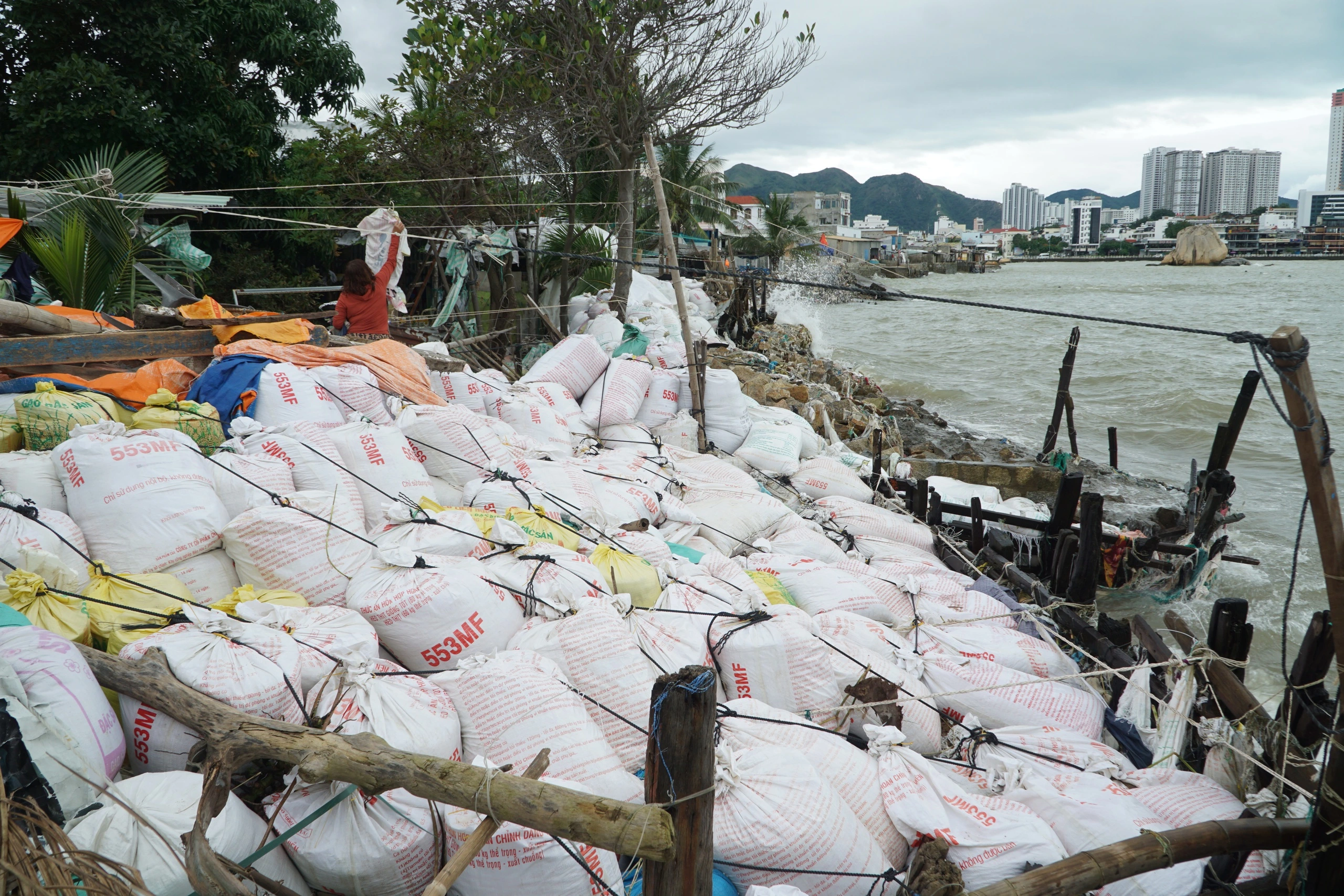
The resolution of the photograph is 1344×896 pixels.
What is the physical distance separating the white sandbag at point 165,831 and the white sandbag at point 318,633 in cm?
38

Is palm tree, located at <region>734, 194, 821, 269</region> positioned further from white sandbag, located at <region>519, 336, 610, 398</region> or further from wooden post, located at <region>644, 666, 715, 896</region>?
wooden post, located at <region>644, 666, 715, 896</region>

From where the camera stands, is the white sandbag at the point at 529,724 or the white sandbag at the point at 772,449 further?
the white sandbag at the point at 772,449

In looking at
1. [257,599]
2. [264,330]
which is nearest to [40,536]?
[257,599]

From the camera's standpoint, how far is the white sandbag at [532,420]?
5219mm

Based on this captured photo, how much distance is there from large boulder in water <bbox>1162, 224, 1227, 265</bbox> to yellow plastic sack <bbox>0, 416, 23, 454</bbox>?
258 ft

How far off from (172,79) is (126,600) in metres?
8.54

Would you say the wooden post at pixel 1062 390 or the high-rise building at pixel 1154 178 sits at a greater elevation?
the high-rise building at pixel 1154 178

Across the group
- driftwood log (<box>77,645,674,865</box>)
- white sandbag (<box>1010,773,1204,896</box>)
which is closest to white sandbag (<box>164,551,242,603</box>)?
driftwood log (<box>77,645,674,865</box>)

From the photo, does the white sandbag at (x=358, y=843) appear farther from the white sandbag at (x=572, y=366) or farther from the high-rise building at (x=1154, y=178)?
the high-rise building at (x=1154, y=178)

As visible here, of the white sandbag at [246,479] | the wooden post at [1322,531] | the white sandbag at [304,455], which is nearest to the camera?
the wooden post at [1322,531]

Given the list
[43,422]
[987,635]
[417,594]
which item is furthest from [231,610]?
[987,635]

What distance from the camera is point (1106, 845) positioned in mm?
2213

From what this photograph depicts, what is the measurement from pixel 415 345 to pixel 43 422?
2992 millimetres

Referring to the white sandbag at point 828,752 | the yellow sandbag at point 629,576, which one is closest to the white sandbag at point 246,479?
the yellow sandbag at point 629,576
